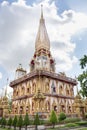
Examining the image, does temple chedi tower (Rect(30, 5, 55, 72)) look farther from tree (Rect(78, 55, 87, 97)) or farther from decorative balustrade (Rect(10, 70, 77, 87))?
tree (Rect(78, 55, 87, 97))

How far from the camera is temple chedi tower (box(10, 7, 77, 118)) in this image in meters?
33.1

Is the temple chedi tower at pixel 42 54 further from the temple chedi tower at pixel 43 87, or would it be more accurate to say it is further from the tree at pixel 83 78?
the tree at pixel 83 78

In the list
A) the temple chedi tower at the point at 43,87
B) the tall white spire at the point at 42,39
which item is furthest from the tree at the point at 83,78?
the tall white spire at the point at 42,39

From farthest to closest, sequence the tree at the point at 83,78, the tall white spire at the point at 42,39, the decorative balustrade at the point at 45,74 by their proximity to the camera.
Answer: the tall white spire at the point at 42,39 → the decorative balustrade at the point at 45,74 → the tree at the point at 83,78

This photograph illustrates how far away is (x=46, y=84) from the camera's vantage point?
3412cm

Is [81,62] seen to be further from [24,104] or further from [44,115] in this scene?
[24,104]

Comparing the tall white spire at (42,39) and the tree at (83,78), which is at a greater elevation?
the tall white spire at (42,39)

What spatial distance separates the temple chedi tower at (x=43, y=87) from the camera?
109 ft

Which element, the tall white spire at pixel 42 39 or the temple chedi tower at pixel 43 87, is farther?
the tall white spire at pixel 42 39

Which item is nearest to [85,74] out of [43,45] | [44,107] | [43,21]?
[44,107]

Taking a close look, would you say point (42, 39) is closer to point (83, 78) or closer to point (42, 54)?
point (42, 54)

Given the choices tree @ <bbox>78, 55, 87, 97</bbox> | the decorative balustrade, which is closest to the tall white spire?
the decorative balustrade

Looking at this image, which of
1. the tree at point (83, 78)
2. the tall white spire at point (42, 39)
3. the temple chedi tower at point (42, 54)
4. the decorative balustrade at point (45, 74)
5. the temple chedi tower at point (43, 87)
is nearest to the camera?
the tree at point (83, 78)

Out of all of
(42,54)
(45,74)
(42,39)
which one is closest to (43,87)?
(45,74)
